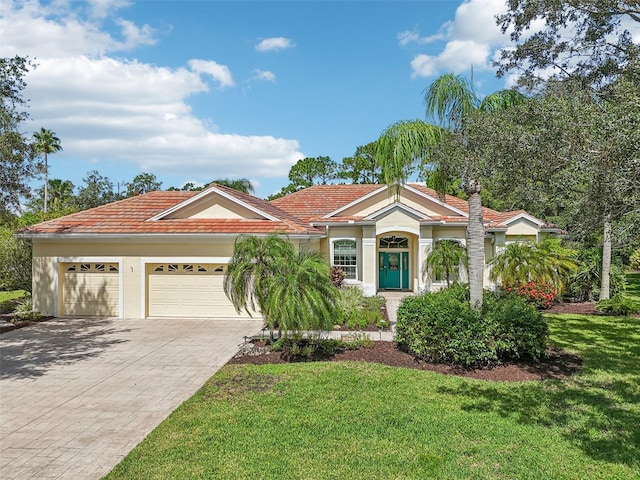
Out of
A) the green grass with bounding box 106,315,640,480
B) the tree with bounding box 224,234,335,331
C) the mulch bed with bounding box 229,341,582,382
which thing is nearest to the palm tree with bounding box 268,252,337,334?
the tree with bounding box 224,234,335,331

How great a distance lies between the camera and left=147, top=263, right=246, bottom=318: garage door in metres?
15.6

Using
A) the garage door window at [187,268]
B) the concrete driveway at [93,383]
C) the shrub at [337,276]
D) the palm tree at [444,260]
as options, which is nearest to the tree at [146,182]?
the shrub at [337,276]

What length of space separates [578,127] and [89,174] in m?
46.2

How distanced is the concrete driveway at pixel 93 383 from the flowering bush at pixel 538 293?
11.1m

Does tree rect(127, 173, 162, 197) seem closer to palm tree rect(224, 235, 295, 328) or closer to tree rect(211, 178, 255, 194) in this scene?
tree rect(211, 178, 255, 194)

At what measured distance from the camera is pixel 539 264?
57.8 ft

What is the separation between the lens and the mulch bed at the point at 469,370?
8867 mm

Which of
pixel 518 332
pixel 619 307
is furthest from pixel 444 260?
pixel 518 332

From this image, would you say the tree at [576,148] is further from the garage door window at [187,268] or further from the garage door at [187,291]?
the garage door at [187,291]

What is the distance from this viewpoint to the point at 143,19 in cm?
1286

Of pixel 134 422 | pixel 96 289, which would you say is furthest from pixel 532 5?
pixel 96 289

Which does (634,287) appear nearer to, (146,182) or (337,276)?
(337,276)

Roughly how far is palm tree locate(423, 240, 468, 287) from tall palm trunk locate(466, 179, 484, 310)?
10.0m

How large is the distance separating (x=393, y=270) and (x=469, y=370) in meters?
13.8
